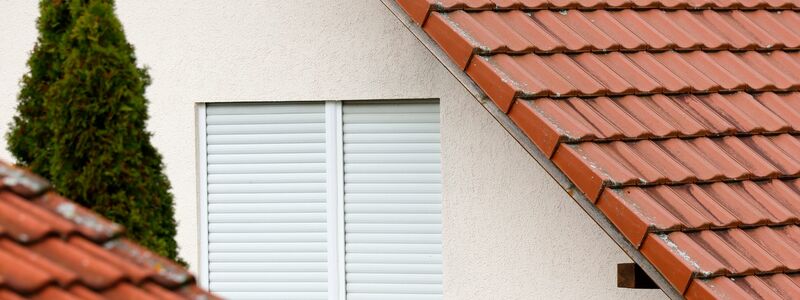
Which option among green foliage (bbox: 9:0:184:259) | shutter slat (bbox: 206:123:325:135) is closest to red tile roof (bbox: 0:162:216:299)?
green foliage (bbox: 9:0:184:259)

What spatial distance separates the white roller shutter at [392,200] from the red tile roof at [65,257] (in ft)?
11.5

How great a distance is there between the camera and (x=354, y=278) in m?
7.04

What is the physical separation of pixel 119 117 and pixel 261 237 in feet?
7.92

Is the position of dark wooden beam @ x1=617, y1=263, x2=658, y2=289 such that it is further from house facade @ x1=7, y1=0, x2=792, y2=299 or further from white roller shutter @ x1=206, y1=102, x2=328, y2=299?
white roller shutter @ x1=206, y1=102, x2=328, y2=299

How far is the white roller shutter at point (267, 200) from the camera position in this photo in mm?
7102

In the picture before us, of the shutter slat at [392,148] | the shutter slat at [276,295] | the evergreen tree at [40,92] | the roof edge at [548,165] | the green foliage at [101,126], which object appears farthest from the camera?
the shutter slat at [276,295]

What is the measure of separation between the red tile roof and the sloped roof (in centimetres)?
237

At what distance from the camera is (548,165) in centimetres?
556

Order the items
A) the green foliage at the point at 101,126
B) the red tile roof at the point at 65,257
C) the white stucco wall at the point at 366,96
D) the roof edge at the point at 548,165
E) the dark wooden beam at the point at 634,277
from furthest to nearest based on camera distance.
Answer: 1. the white stucco wall at the point at 366,96
2. the dark wooden beam at the point at 634,277
3. the roof edge at the point at 548,165
4. the green foliage at the point at 101,126
5. the red tile roof at the point at 65,257

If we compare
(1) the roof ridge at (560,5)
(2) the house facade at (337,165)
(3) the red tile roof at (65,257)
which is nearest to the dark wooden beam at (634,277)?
(2) the house facade at (337,165)

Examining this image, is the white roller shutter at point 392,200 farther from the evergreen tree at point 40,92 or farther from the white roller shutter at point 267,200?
the evergreen tree at point 40,92

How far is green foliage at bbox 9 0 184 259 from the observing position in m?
4.82

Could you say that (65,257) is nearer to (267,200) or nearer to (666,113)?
(666,113)

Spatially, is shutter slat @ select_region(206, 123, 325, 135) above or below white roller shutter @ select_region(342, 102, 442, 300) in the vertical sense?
above
